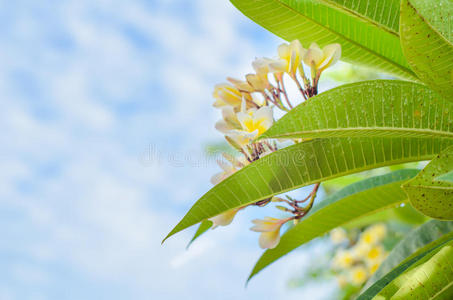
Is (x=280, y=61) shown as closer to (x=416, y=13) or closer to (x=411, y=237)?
(x=416, y=13)

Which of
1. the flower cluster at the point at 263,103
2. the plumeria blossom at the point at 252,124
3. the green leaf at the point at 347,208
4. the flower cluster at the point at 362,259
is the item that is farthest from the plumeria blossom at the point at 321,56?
the flower cluster at the point at 362,259

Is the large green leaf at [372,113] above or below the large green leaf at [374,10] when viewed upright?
below

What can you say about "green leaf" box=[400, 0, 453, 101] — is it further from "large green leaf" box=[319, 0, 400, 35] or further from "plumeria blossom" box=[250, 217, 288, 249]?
"plumeria blossom" box=[250, 217, 288, 249]

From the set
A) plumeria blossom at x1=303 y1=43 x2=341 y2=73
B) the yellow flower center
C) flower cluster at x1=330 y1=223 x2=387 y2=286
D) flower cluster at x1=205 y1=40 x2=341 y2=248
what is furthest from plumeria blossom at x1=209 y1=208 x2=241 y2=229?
flower cluster at x1=330 y1=223 x2=387 y2=286

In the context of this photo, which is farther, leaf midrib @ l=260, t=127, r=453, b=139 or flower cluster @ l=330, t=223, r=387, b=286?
flower cluster @ l=330, t=223, r=387, b=286

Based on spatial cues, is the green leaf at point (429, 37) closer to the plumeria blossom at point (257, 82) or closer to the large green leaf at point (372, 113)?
the large green leaf at point (372, 113)

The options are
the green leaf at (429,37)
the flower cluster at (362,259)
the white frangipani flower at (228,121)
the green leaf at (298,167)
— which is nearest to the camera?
the green leaf at (429,37)
